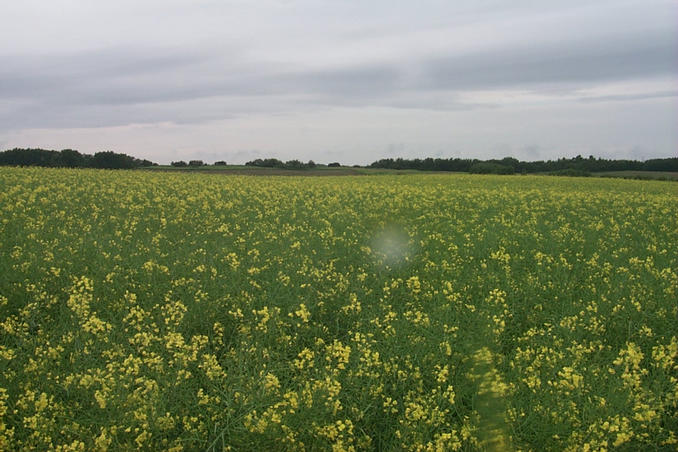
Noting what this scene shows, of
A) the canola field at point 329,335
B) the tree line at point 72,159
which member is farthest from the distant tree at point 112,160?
the canola field at point 329,335

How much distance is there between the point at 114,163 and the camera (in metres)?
41.7

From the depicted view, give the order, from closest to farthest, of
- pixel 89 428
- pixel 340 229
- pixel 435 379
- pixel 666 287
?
pixel 89 428
pixel 435 379
pixel 666 287
pixel 340 229

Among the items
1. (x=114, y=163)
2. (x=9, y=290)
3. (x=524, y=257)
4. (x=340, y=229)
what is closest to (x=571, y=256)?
(x=524, y=257)

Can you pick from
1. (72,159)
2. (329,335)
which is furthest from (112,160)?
(329,335)

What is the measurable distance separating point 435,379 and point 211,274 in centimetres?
500

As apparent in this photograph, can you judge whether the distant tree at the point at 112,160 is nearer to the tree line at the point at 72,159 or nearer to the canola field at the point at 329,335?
the tree line at the point at 72,159

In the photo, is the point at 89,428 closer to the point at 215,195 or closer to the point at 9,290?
the point at 9,290

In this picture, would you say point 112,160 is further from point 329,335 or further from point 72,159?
point 329,335

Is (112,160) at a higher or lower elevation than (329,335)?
higher

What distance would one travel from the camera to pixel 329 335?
7.85 metres

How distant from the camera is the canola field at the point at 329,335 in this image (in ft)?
17.6

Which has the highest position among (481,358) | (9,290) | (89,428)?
(481,358)

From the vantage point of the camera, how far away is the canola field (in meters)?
5.35

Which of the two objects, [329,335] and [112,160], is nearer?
[329,335]
